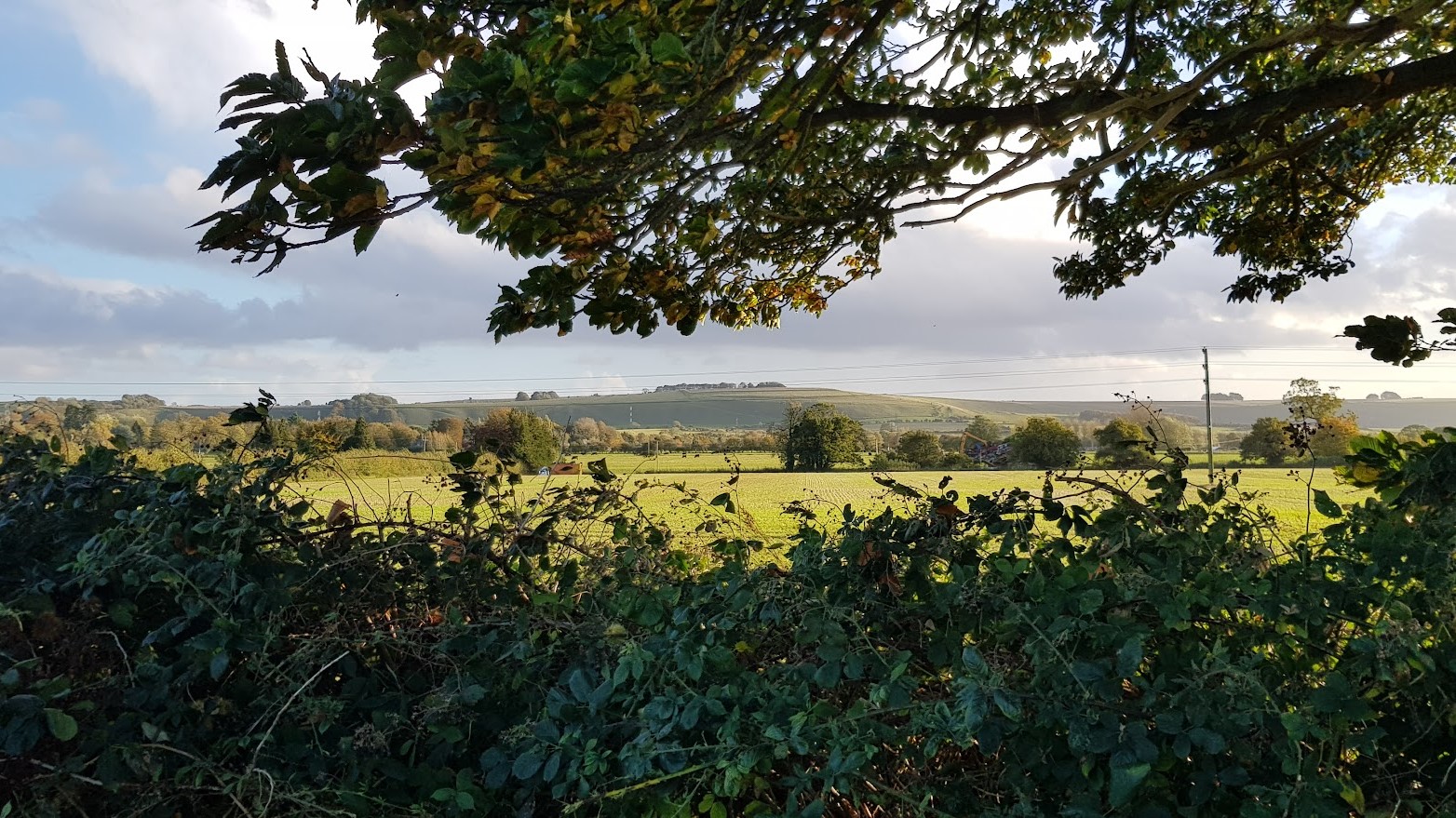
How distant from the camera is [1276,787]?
1646 millimetres

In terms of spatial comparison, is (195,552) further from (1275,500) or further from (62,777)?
(1275,500)

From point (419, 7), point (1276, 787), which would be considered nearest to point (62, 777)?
point (419, 7)

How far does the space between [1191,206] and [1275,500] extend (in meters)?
3.25

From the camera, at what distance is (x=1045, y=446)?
3572mm

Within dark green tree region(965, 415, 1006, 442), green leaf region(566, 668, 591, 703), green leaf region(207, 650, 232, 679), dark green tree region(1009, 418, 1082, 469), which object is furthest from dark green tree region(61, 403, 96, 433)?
dark green tree region(965, 415, 1006, 442)

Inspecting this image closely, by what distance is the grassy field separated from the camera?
2904 millimetres

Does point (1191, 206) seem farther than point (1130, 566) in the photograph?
Yes

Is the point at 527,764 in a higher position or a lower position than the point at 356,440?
lower

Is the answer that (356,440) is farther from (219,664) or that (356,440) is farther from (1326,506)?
(1326,506)

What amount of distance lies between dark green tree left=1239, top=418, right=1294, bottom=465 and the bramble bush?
2.39 feet

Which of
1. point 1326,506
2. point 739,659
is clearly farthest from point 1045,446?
point 739,659

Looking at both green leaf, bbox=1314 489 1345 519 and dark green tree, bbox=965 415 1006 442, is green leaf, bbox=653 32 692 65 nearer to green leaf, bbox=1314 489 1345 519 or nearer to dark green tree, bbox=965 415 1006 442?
green leaf, bbox=1314 489 1345 519

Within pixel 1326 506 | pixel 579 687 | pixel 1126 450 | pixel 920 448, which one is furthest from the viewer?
pixel 920 448

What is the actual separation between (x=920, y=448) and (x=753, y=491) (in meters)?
2.39
